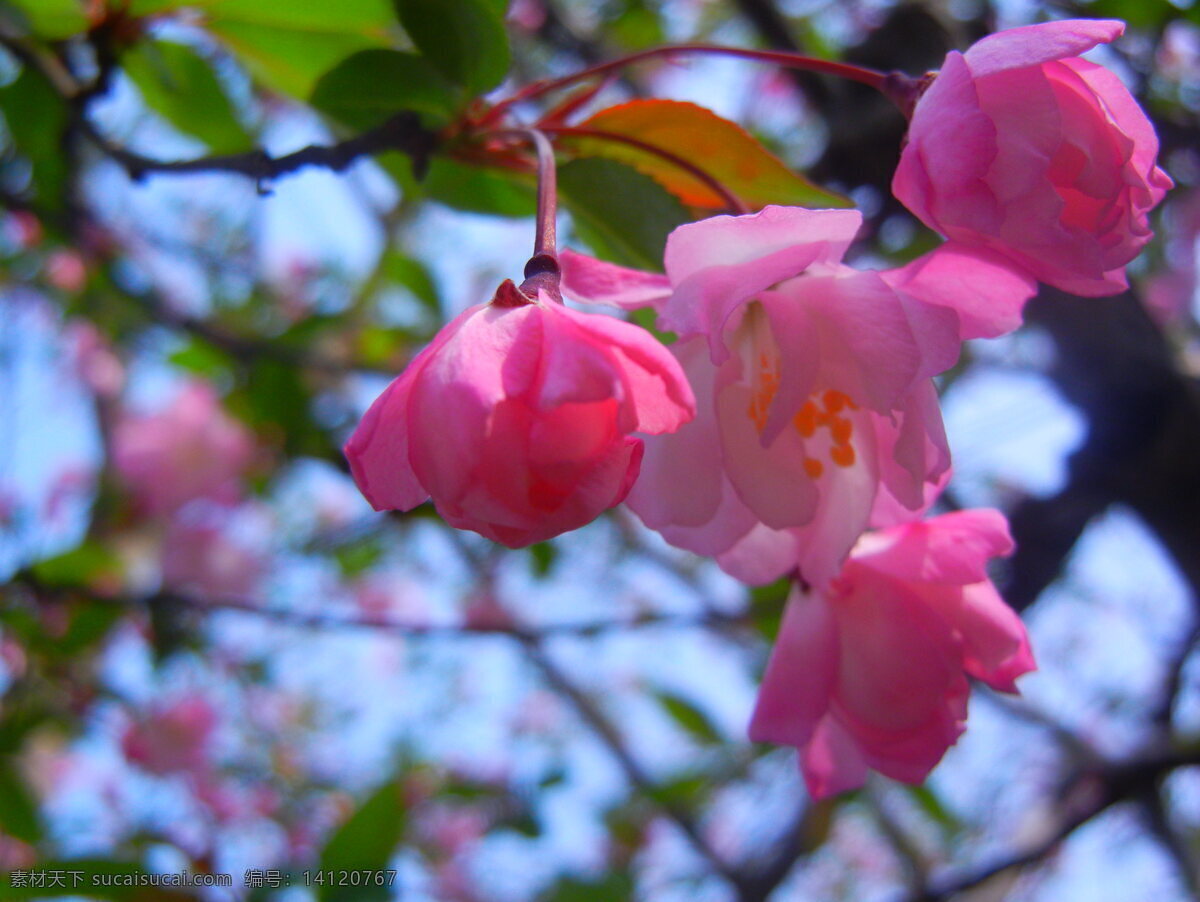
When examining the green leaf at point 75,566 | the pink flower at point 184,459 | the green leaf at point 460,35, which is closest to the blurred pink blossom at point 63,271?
the pink flower at point 184,459

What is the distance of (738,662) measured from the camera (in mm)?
1687

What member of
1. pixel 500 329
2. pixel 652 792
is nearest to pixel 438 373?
pixel 500 329

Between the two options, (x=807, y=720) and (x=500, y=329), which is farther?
(x=807, y=720)

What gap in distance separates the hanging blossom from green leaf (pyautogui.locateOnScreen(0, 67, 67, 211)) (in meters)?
0.59

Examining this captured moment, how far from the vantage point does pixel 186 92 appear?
0.68 m

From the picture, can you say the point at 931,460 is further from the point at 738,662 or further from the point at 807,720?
the point at 738,662

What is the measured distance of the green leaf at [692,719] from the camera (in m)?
1.35

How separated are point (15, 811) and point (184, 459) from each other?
0.57 m

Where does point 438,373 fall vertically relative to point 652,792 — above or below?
above

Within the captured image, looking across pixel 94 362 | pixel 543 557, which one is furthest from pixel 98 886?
pixel 94 362

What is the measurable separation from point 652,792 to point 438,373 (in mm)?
1187

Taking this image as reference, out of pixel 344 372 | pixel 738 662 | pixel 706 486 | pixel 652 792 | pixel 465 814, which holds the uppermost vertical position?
pixel 706 486

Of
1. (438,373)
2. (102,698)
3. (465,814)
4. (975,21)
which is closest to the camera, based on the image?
(438,373)

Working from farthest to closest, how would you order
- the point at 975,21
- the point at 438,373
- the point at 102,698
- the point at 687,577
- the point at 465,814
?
1. the point at 465,814
2. the point at 687,577
3. the point at 102,698
4. the point at 975,21
5. the point at 438,373
